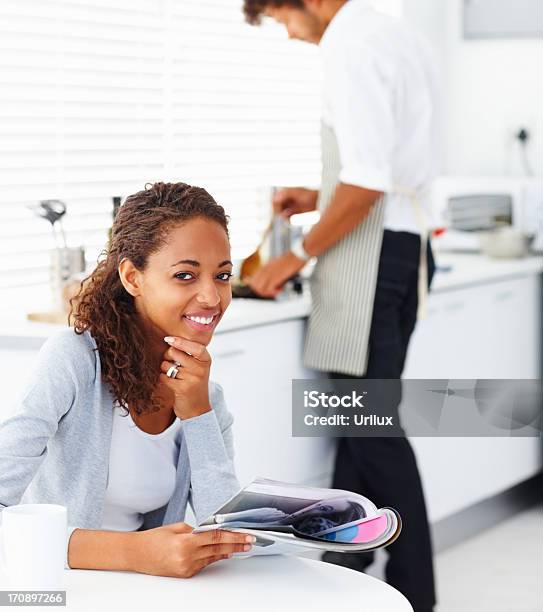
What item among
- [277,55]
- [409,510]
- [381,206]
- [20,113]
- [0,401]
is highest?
[277,55]

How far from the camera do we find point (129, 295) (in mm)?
1491

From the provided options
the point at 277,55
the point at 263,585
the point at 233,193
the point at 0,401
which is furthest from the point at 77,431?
the point at 277,55

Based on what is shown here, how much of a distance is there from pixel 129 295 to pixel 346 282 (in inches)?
46.3

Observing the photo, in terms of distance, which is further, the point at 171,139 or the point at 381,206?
the point at 171,139

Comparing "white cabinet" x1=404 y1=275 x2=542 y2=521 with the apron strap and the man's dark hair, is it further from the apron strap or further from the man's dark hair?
the man's dark hair

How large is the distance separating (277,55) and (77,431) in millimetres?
2296

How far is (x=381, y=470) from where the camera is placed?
2.66 metres

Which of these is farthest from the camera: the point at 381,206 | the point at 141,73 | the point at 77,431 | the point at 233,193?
the point at 233,193

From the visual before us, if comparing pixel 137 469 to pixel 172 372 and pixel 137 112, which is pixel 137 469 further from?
pixel 137 112

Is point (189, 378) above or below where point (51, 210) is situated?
below

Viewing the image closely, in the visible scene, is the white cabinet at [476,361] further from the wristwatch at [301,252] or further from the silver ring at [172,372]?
the silver ring at [172,372]

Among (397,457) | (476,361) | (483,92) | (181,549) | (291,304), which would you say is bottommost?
(397,457)

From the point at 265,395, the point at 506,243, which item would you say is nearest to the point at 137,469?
the point at 265,395

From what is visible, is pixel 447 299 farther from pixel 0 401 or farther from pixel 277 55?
pixel 0 401
